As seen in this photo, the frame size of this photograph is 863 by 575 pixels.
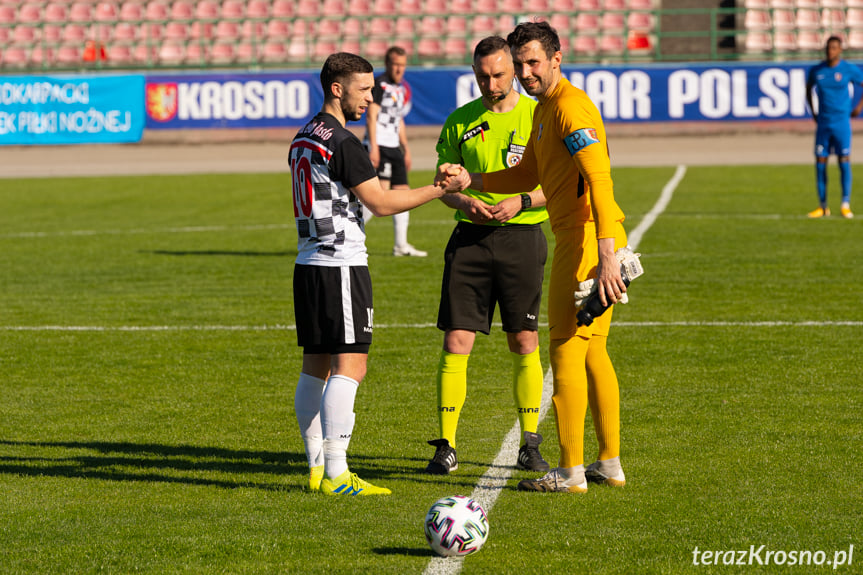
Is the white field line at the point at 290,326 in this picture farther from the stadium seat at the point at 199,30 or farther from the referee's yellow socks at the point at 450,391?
the stadium seat at the point at 199,30

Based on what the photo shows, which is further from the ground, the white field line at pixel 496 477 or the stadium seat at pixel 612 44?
the stadium seat at pixel 612 44

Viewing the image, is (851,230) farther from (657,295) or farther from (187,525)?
(187,525)

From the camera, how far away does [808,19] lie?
3406 centimetres

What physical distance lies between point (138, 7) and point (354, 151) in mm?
34367

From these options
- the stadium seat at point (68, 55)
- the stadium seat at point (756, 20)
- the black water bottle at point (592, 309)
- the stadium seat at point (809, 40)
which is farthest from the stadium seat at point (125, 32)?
the black water bottle at point (592, 309)

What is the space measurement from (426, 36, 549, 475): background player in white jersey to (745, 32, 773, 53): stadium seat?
93.7 feet

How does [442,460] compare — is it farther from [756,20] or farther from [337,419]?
[756,20]

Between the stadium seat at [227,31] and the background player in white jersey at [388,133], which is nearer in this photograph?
the background player in white jersey at [388,133]

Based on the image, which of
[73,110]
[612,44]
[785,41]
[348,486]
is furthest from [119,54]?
[348,486]

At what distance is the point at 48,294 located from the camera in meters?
12.0

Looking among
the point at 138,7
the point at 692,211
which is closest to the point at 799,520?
the point at 692,211

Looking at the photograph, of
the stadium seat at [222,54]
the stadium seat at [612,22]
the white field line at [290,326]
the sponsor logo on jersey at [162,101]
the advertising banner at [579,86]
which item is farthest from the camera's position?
the stadium seat at [222,54]

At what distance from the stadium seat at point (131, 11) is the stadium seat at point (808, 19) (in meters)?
20.3

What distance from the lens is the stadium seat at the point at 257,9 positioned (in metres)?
36.7
